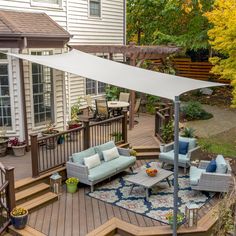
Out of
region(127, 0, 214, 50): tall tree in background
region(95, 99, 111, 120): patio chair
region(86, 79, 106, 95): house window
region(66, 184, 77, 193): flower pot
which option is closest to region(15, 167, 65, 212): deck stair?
region(66, 184, 77, 193): flower pot

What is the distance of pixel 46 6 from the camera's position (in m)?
10.8

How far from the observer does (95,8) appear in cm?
1388

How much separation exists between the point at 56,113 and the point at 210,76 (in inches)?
590

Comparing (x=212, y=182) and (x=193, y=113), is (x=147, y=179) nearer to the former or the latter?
(x=212, y=182)

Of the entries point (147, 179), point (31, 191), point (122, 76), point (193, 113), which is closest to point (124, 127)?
point (147, 179)

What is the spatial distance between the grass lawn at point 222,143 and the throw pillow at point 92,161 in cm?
426

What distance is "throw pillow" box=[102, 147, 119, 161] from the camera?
9047mm

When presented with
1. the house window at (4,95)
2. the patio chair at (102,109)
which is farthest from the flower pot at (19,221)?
the patio chair at (102,109)

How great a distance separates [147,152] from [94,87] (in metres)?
4.83

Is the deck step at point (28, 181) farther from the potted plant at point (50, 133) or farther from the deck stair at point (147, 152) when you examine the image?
the deck stair at point (147, 152)

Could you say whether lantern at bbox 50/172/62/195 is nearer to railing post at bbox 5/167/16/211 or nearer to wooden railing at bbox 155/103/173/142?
railing post at bbox 5/167/16/211

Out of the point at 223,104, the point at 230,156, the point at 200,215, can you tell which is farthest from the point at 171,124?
the point at 223,104

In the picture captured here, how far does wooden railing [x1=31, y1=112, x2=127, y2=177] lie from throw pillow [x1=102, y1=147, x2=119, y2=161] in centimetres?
66

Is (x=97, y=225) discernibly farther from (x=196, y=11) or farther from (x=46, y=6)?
(x=196, y=11)
